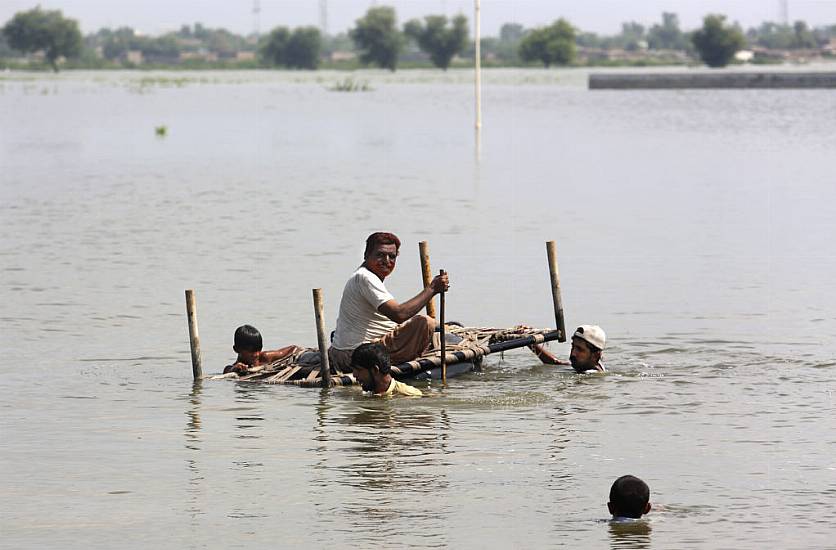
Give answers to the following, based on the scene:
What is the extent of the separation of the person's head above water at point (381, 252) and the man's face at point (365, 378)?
85 centimetres

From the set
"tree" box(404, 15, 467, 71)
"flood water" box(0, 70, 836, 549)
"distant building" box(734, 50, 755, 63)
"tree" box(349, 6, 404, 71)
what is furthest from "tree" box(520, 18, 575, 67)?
"flood water" box(0, 70, 836, 549)

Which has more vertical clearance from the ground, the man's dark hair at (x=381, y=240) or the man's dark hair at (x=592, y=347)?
the man's dark hair at (x=381, y=240)

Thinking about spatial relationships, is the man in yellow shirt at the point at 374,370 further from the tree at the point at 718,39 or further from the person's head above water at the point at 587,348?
the tree at the point at 718,39

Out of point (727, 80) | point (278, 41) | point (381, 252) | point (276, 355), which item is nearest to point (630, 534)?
point (381, 252)

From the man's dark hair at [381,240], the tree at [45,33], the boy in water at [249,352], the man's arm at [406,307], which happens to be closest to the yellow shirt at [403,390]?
the man's arm at [406,307]

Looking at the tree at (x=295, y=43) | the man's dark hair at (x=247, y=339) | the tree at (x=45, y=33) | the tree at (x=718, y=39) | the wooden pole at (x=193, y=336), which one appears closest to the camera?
the wooden pole at (x=193, y=336)

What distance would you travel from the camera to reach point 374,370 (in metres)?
13.7

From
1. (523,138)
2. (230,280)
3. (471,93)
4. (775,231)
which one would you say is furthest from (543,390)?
(471,93)

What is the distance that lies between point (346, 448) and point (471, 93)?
109 metres

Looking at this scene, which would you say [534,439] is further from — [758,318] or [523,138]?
[523,138]

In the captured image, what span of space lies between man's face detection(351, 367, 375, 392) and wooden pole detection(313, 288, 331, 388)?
0.33 m

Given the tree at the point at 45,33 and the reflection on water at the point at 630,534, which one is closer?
the reflection on water at the point at 630,534

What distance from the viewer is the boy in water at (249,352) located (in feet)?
48.4

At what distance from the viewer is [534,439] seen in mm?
12539
